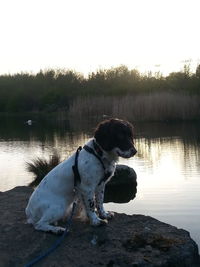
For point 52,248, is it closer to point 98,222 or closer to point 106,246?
point 106,246

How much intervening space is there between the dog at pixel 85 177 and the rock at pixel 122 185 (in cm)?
538

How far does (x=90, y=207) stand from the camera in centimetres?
602

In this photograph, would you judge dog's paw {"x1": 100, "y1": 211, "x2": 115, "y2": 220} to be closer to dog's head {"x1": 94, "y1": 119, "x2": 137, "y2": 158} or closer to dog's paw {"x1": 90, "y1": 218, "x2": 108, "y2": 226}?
dog's paw {"x1": 90, "y1": 218, "x2": 108, "y2": 226}

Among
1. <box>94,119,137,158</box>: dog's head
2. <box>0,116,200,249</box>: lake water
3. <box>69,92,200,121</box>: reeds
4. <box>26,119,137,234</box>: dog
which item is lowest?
<box>0,116,200,249</box>: lake water

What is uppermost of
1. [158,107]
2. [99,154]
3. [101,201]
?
[99,154]

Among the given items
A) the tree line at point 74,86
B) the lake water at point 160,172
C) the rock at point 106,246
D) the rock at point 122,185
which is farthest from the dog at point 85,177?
the tree line at point 74,86

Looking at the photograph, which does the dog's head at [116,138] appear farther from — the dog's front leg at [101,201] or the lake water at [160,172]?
the lake water at [160,172]

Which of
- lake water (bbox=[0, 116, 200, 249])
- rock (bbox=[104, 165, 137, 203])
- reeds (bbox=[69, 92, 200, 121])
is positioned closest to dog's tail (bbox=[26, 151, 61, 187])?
lake water (bbox=[0, 116, 200, 249])

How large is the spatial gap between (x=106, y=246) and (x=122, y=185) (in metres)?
6.53

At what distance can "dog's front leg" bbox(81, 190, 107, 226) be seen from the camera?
598 centimetres

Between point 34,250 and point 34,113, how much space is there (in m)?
53.8

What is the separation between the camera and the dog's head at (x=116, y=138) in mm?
5883

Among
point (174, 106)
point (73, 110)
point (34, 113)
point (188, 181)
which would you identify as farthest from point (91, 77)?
point (188, 181)

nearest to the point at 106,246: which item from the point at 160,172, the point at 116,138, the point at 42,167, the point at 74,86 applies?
the point at 116,138
